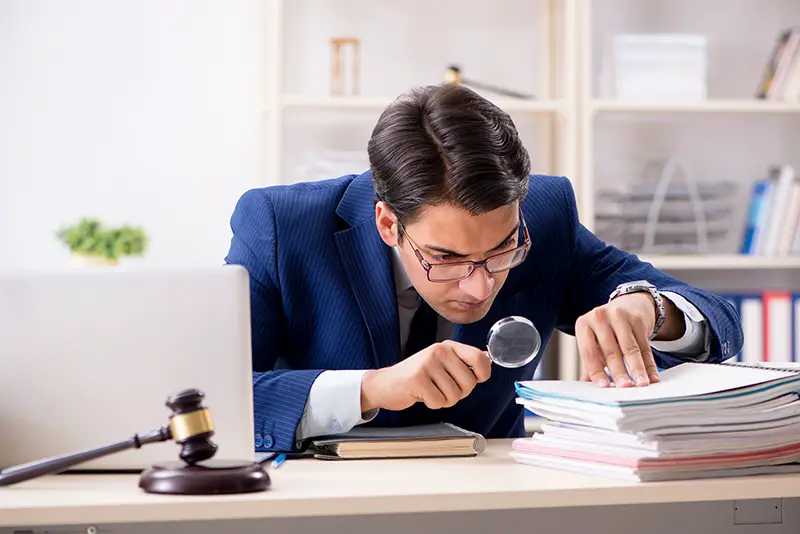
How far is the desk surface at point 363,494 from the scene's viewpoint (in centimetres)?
92

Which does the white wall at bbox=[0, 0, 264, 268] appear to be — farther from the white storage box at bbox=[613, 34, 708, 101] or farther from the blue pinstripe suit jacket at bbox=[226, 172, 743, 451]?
the blue pinstripe suit jacket at bbox=[226, 172, 743, 451]

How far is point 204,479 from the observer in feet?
3.17

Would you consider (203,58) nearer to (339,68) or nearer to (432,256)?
(339,68)

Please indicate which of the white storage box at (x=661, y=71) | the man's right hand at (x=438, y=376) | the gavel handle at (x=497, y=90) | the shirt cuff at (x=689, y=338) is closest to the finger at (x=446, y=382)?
the man's right hand at (x=438, y=376)

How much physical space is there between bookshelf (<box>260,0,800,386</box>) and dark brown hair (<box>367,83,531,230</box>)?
4.51 ft

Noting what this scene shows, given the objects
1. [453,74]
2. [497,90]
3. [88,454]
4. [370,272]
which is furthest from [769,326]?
[88,454]

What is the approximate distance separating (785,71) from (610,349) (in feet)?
6.95

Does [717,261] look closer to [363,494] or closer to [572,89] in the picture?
[572,89]

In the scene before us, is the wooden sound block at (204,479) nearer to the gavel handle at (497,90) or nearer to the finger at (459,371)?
the finger at (459,371)

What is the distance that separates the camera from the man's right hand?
1.21 m

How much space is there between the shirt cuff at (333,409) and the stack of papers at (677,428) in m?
0.25

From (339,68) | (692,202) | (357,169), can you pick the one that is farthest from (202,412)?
(692,202)

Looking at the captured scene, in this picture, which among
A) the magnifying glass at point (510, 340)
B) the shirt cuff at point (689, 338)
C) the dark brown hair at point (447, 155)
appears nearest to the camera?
the magnifying glass at point (510, 340)

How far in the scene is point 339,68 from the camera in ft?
9.75
